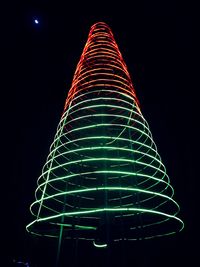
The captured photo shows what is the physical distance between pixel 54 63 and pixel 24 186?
2.32 meters

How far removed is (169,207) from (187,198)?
10.3 inches

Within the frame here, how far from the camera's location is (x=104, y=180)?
1507mm

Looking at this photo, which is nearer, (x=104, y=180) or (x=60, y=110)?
(x=104, y=180)

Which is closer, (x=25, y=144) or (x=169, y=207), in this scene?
(x=169, y=207)

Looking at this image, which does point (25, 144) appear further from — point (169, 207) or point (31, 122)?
point (169, 207)

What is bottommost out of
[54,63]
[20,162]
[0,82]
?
[20,162]

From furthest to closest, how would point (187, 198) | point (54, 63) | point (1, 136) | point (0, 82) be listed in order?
point (54, 63)
point (0, 82)
point (1, 136)
point (187, 198)

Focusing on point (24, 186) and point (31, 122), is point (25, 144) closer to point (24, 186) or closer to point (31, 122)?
point (31, 122)

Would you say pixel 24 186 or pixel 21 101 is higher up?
pixel 21 101

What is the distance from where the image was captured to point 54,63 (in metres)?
4.32

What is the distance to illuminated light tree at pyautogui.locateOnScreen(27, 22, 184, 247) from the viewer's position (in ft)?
5.07

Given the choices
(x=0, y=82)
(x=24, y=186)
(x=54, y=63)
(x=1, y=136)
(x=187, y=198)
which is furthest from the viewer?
(x=54, y=63)

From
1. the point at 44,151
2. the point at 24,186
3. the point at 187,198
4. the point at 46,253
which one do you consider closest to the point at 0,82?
the point at 44,151

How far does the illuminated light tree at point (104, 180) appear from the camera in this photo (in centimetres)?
154
